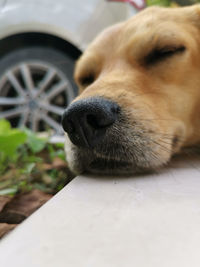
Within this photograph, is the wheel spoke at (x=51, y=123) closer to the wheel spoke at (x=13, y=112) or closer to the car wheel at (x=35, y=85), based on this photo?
the car wheel at (x=35, y=85)

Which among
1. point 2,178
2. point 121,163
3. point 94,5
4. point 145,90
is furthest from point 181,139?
point 94,5

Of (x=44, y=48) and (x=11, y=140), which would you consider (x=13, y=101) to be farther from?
(x=11, y=140)

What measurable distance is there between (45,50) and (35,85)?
477 mm

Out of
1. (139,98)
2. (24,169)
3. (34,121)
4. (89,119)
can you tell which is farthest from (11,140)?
(34,121)

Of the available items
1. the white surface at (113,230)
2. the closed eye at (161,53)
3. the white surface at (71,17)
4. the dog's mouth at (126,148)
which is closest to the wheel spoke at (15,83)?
the white surface at (71,17)

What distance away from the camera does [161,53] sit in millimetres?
1820

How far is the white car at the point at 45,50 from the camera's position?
11.7 ft

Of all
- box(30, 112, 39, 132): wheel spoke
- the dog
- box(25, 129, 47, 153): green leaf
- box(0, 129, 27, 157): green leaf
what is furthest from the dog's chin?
box(30, 112, 39, 132): wheel spoke

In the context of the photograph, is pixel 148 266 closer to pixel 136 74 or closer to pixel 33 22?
pixel 136 74

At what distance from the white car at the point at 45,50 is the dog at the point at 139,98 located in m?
1.53

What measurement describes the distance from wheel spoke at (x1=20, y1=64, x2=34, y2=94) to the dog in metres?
1.78

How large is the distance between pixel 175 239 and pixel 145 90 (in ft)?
3.36

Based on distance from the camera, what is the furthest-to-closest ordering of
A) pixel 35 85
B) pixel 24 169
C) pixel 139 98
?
pixel 35 85, pixel 24 169, pixel 139 98

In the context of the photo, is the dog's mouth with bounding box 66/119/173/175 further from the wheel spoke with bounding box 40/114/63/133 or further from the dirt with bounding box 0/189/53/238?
the wheel spoke with bounding box 40/114/63/133
